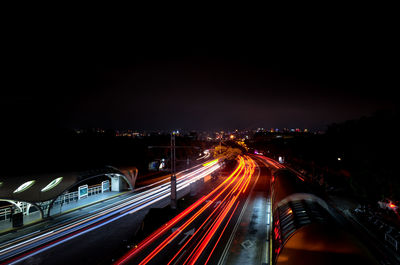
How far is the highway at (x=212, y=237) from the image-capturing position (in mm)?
12047

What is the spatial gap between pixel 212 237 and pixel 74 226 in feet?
35.3

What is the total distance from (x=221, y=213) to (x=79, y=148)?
6555 centimetres

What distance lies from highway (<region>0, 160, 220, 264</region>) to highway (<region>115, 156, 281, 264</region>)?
5.17m

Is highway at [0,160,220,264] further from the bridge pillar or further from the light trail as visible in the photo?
the light trail

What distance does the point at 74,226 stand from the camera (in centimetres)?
1673

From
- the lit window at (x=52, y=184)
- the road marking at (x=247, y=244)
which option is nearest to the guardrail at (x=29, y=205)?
the lit window at (x=52, y=184)

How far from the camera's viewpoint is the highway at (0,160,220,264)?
1316 cm

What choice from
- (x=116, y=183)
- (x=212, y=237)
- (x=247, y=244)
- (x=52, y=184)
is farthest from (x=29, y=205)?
(x=247, y=244)

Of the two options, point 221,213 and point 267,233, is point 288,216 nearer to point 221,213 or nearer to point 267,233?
point 267,233

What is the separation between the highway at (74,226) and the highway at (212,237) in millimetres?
5169

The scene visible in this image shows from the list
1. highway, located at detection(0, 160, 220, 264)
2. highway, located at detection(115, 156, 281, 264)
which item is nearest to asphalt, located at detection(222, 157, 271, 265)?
highway, located at detection(115, 156, 281, 264)

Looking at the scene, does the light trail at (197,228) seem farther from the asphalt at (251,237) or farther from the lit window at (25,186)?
the lit window at (25,186)

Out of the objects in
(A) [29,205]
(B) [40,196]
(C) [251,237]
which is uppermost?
(B) [40,196]

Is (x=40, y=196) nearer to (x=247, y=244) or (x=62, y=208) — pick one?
(x=62, y=208)
